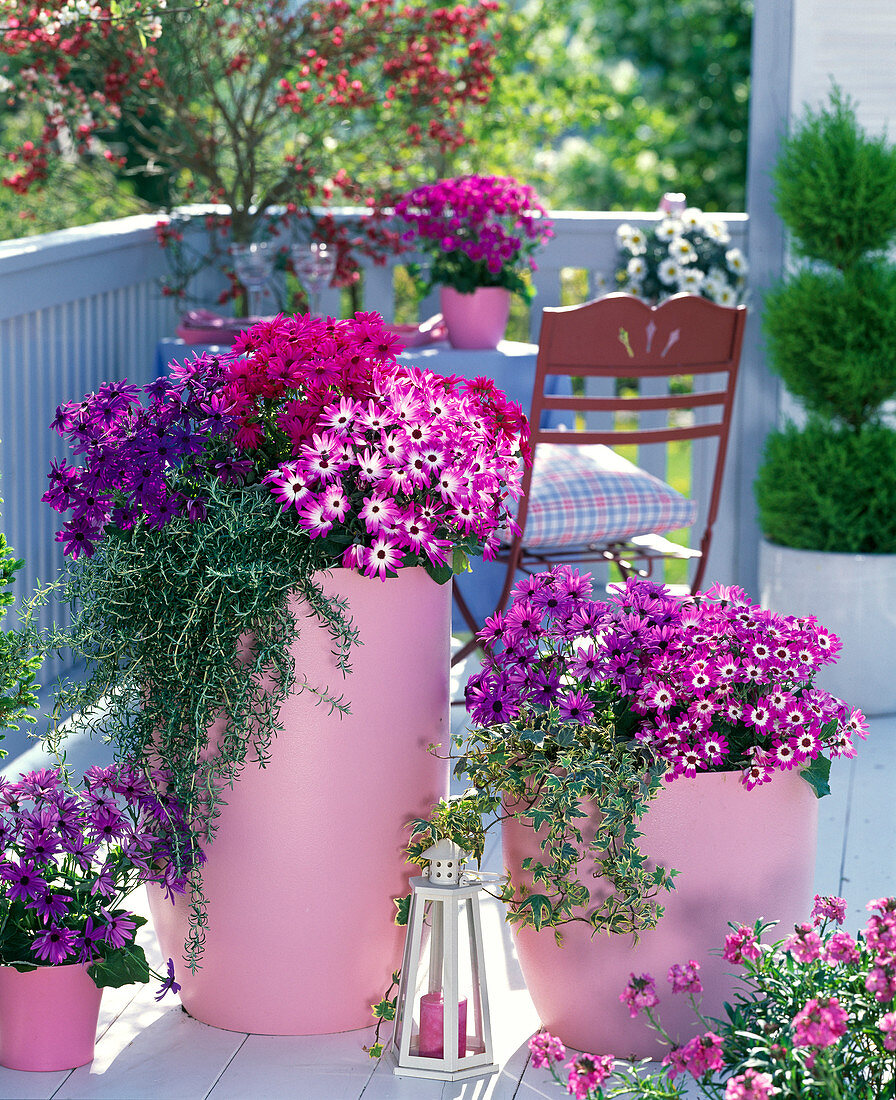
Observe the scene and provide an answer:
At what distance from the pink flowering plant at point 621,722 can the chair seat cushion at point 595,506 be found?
1.21 m

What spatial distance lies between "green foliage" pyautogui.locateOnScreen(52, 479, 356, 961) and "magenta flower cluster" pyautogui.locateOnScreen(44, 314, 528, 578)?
36 millimetres

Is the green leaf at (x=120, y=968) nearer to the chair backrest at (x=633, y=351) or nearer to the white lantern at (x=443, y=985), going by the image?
the white lantern at (x=443, y=985)

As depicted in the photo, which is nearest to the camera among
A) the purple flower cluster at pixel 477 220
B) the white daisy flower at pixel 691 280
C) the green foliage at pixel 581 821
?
the green foliage at pixel 581 821

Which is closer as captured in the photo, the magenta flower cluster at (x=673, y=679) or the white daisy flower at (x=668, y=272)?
the magenta flower cluster at (x=673, y=679)

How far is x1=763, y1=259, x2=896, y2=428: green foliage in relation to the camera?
343 centimetres

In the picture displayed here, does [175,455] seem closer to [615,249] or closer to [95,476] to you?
[95,476]

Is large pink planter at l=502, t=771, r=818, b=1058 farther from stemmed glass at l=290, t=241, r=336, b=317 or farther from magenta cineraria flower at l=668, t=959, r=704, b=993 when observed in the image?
stemmed glass at l=290, t=241, r=336, b=317

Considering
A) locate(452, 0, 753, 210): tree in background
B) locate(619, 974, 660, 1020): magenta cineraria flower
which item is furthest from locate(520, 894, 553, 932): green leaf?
locate(452, 0, 753, 210): tree in background

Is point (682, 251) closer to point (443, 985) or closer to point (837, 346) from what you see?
point (837, 346)

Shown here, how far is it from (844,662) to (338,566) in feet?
6.20

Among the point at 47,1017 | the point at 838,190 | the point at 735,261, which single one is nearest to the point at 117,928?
the point at 47,1017

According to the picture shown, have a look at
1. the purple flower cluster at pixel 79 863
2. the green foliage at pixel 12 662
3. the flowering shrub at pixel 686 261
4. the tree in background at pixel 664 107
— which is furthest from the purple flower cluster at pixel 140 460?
the tree in background at pixel 664 107

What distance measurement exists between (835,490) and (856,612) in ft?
0.95

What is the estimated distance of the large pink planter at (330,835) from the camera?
1922 millimetres
